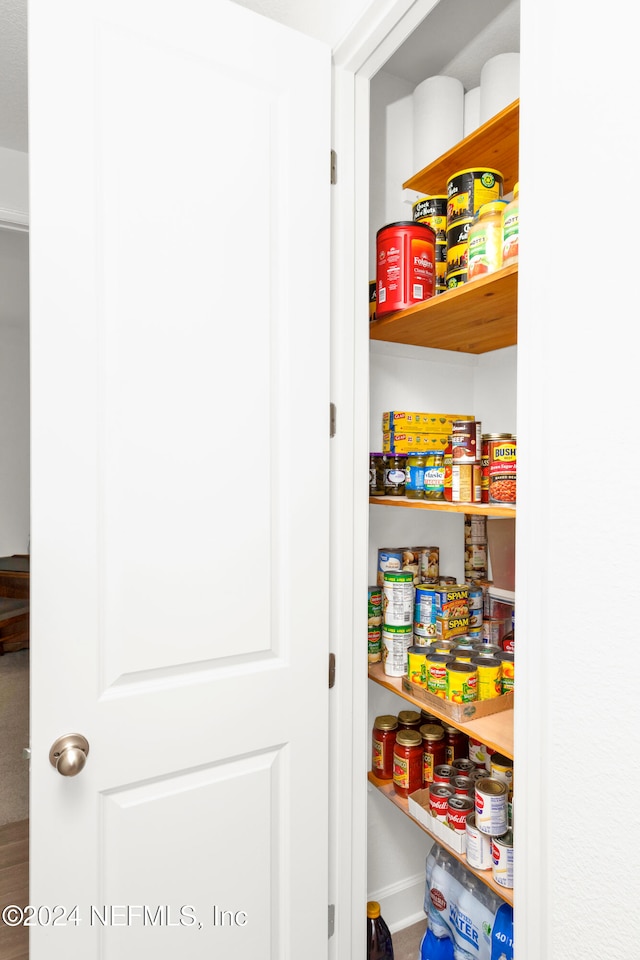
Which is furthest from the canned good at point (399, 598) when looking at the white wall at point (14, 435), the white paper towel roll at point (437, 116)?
the white wall at point (14, 435)

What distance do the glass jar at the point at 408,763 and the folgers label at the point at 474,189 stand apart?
1.26m

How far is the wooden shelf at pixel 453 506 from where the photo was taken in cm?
112

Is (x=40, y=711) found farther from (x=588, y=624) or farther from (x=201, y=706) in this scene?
(x=588, y=624)

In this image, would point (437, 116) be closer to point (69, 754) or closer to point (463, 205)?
point (463, 205)

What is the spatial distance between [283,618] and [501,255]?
86cm

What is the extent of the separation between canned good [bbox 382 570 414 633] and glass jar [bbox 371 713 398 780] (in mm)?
290

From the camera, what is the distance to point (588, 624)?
2.45 ft

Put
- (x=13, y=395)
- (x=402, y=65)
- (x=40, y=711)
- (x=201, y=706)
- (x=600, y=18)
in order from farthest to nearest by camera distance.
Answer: (x=13, y=395)
(x=402, y=65)
(x=201, y=706)
(x=40, y=711)
(x=600, y=18)

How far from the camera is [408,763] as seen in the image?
4.76 ft

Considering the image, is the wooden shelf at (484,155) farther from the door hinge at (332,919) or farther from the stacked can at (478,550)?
the door hinge at (332,919)

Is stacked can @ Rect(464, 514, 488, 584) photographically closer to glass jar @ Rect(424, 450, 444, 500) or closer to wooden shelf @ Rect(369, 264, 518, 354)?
glass jar @ Rect(424, 450, 444, 500)

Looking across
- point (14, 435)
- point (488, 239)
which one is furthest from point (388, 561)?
point (14, 435)

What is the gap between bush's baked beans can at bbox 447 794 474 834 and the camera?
4.11 feet

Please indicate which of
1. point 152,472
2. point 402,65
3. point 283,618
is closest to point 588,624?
A: point 283,618
